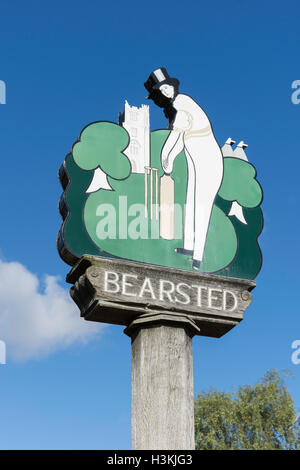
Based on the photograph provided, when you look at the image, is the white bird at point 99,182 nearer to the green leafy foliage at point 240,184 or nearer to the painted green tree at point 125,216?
the painted green tree at point 125,216

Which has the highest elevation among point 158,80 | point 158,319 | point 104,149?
point 158,80

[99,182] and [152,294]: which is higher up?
[99,182]

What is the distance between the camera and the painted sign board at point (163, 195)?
6.21 meters

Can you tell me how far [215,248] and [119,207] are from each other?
40.8 inches

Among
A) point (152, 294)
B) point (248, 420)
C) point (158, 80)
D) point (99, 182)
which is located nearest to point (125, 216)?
point (99, 182)

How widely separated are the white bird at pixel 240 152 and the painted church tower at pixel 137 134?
1.09 meters

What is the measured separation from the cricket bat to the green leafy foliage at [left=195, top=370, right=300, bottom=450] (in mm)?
18692

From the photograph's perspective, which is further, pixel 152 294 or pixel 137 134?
pixel 137 134

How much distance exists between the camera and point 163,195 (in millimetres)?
6574

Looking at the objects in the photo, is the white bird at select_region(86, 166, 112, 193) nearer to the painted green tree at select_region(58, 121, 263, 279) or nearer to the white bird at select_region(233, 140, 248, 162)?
the painted green tree at select_region(58, 121, 263, 279)

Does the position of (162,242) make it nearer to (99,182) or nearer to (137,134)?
(99,182)

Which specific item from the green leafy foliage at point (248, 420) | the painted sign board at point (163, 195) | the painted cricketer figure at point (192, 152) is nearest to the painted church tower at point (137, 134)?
the painted sign board at point (163, 195)

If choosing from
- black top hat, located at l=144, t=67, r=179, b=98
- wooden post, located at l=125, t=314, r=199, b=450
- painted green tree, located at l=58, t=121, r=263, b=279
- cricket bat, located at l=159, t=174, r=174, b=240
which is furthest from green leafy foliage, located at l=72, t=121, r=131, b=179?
wooden post, located at l=125, t=314, r=199, b=450

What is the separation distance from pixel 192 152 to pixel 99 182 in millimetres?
1122
